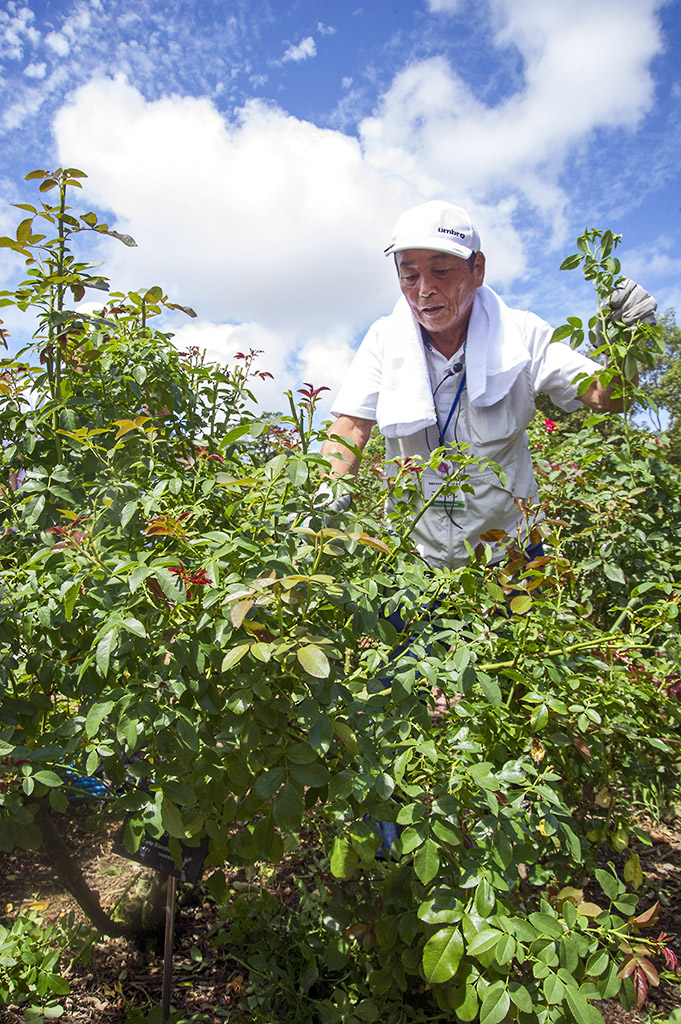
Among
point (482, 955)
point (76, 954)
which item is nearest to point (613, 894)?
point (482, 955)

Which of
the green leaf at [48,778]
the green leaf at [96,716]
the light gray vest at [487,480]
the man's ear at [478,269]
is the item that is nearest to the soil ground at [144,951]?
the green leaf at [48,778]

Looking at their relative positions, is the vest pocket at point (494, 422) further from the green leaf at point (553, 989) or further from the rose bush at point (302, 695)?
the green leaf at point (553, 989)

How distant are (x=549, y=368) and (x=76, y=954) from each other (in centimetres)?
223

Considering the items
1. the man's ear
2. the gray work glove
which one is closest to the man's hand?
the gray work glove

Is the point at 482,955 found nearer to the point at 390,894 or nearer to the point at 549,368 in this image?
the point at 390,894

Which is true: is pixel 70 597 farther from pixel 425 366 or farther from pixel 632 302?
pixel 632 302

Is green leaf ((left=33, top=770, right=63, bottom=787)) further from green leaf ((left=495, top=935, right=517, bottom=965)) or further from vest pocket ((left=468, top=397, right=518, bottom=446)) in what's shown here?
vest pocket ((left=468, top=397, right=518, bottom=446))

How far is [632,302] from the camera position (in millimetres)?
2156

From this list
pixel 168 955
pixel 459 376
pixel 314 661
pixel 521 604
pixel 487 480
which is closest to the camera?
pixel 314 661

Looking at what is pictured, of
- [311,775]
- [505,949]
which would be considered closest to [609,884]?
[505,949]

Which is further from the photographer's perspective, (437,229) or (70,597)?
(437,229)

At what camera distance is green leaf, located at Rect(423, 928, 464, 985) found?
1079mm

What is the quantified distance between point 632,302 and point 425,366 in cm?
66

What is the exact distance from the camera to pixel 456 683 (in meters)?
1.32
